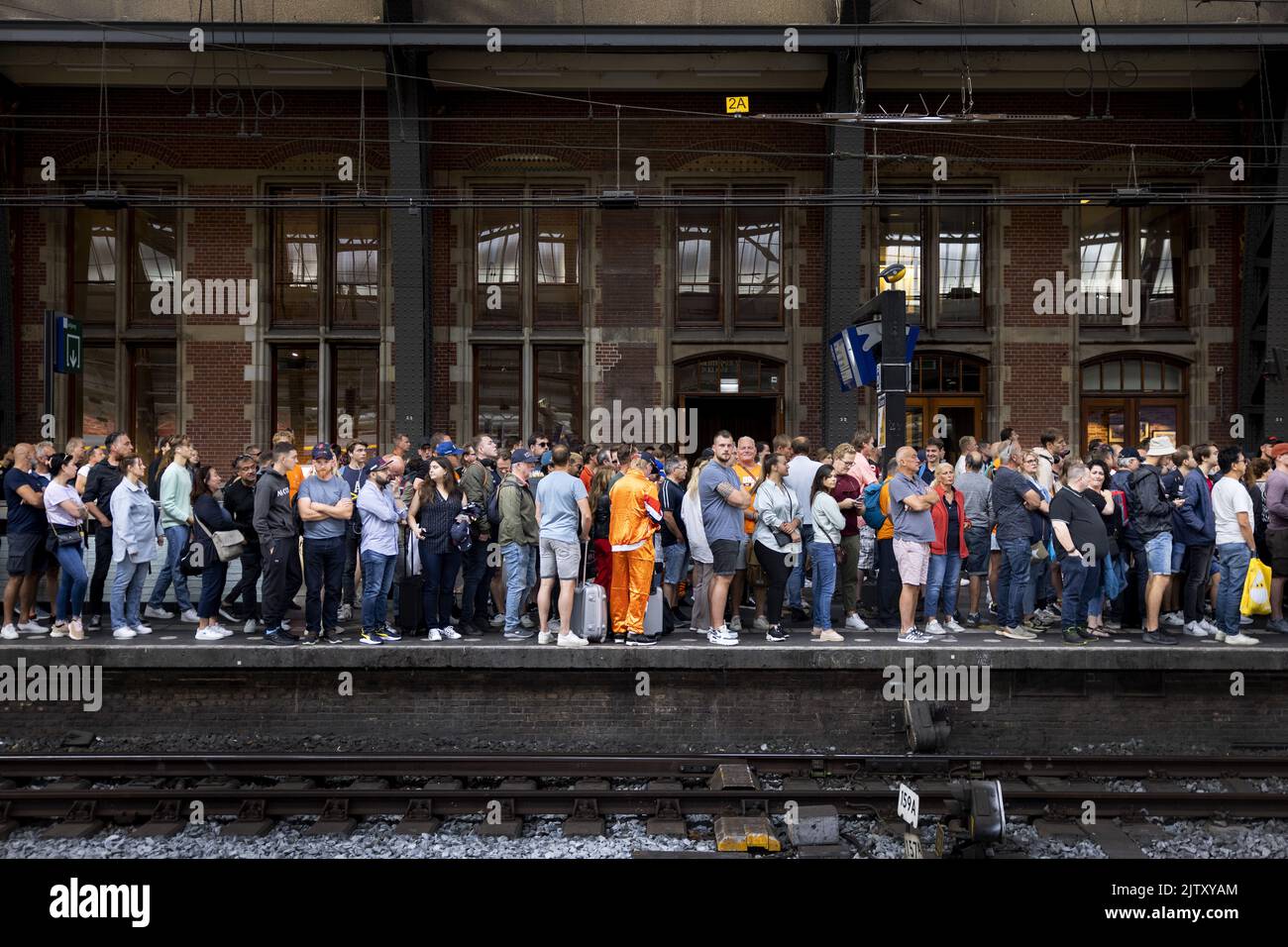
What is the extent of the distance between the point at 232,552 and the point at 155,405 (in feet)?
29.7

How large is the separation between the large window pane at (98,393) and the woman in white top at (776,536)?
13.6 meters

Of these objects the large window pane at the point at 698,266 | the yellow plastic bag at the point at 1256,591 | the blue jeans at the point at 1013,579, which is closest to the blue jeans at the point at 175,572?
the blue jeans at the point at 1013,579

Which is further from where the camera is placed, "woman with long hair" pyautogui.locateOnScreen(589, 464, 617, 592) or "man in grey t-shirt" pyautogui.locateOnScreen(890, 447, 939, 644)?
"woman with long hair" pyautogui.locateOnScreen(589, 464, 617, 592)

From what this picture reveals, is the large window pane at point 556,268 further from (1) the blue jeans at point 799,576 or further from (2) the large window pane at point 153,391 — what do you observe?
(1) the blue jeans at point 799,576

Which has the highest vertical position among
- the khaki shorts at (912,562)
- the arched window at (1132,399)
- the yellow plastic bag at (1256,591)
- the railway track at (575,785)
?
the arched window at (1132,399)

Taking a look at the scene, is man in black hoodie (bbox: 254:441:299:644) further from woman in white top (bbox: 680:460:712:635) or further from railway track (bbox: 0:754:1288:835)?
woman in white top (bbox: 680:460:712:635)

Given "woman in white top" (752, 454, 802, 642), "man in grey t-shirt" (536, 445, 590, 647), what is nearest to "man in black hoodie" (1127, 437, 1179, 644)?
"woman in white top" (752, 454, 802, 642)

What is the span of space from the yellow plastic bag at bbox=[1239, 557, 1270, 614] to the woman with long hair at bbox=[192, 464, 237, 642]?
39.3 feet

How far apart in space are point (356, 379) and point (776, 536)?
35.0 ft

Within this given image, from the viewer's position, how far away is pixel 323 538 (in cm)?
995

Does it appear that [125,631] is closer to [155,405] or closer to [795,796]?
[795,796]

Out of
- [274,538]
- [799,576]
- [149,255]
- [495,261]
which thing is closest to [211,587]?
[274,538]

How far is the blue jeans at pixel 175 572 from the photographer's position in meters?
11.0

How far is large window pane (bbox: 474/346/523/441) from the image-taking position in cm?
1775
